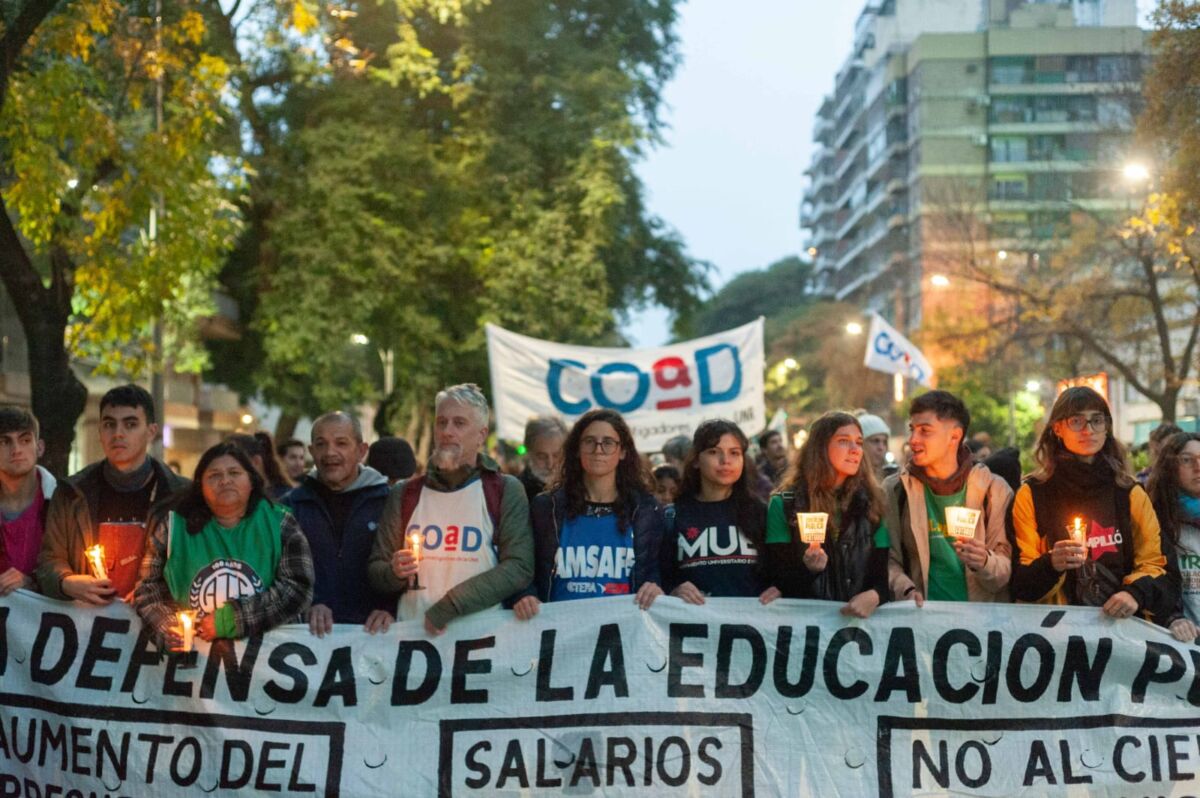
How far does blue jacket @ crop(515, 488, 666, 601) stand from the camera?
611cm

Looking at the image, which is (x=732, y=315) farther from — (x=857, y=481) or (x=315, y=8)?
(x=857, y=481)

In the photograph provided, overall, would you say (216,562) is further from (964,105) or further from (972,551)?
(964,105)

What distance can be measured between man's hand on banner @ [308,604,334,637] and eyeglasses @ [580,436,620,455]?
116 centimetres

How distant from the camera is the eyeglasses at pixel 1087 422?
20.3 feet

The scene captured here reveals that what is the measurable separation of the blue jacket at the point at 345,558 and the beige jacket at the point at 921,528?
6.51 ft

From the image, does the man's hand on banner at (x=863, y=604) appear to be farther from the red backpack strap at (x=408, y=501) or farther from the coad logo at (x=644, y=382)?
the coad logo at (x=644, y=382)

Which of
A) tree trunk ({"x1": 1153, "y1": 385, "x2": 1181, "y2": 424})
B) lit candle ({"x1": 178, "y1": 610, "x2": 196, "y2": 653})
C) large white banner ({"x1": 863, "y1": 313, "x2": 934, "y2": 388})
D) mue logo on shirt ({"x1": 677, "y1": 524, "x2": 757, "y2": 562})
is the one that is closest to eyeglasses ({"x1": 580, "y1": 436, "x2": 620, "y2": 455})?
mue logo on shirt ({"x1": 677, "y1": 524, "x2": 757, "y2": 562})

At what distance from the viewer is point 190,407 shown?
40.0 m

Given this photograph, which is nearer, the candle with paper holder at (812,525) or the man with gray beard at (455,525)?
the candle with paper holder at (812,525)

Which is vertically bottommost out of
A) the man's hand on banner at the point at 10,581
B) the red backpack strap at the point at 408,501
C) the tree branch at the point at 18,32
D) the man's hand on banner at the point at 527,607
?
the man's hand on banner at the point at 527,607

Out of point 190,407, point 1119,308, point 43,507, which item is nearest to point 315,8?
point 43,507

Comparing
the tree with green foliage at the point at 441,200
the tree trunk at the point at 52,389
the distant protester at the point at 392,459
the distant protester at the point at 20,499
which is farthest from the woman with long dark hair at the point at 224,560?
the tree with green foliage at the point at 441,200

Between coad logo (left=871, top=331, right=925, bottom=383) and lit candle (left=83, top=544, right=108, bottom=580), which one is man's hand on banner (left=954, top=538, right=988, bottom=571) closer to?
lit candle (left=83, top=544, right=108, bottom=580)

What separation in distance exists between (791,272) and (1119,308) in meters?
91.0
